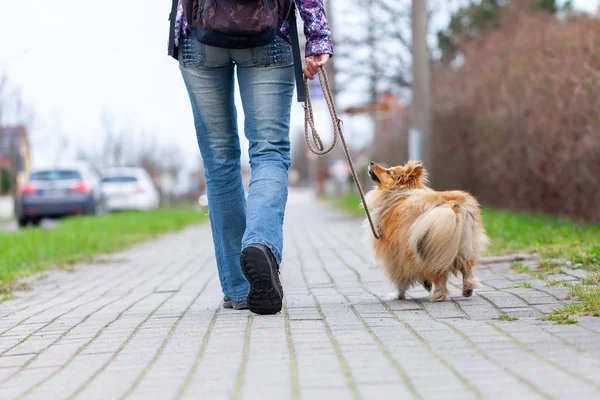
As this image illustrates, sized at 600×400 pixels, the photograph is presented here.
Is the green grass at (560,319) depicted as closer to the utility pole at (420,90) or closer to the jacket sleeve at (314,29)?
the jacket sleeve at (314,29)

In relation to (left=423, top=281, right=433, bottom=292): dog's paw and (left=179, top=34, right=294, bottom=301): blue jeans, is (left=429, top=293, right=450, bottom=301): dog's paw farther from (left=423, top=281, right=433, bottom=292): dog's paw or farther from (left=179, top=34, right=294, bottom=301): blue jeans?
(left=179, top=34, right=294, bottom=301): blue jeans

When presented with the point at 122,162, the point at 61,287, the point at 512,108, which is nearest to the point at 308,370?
the point at 61,287

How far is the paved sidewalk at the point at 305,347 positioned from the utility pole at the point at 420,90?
353 inches

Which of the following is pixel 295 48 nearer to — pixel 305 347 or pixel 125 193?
pixel 305 347

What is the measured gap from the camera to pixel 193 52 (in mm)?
4812

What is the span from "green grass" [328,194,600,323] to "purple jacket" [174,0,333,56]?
1559 millimetres

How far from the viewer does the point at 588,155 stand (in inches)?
409

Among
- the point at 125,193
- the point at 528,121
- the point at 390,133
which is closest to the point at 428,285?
the point at 528,121

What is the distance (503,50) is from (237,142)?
1092 cm

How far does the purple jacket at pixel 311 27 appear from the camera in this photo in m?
4.79

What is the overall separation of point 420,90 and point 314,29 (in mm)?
10465

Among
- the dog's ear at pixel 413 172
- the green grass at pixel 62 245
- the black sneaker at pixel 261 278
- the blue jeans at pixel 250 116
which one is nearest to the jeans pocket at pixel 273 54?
the blue jeans at pixel 250 116

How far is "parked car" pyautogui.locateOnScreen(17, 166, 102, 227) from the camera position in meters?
21.1

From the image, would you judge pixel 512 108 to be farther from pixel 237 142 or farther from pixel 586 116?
pixel 237 142
